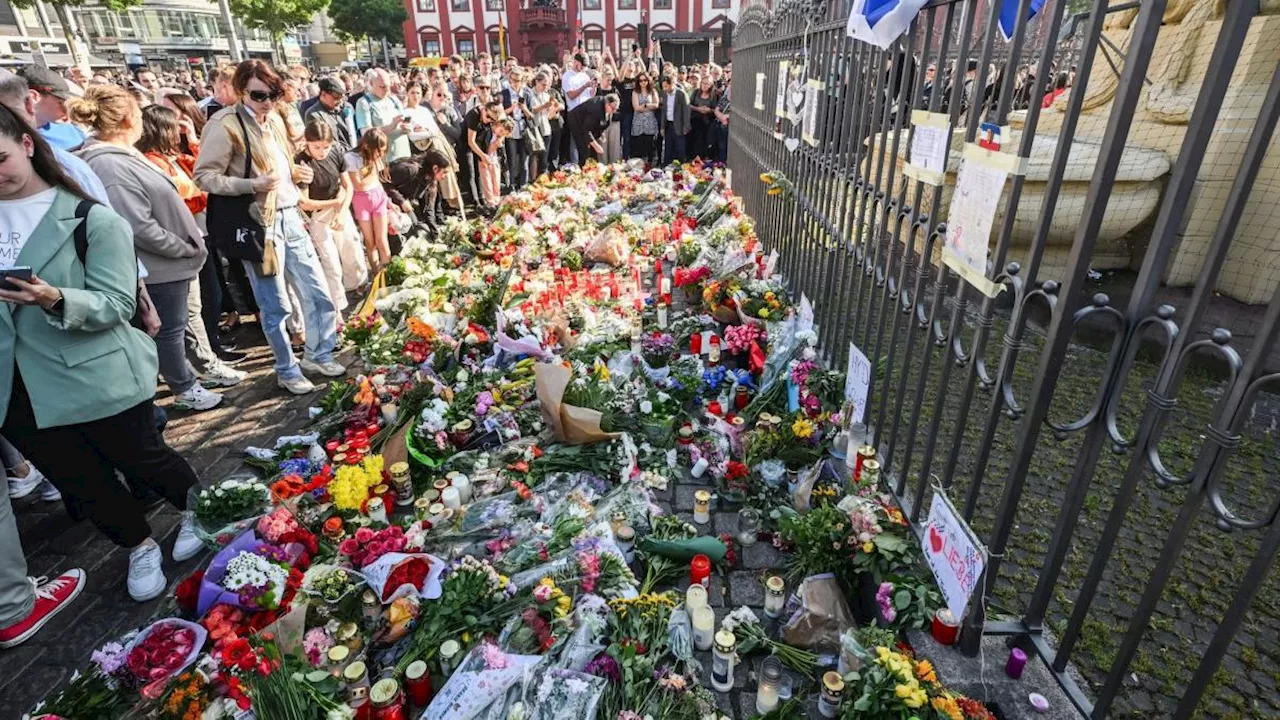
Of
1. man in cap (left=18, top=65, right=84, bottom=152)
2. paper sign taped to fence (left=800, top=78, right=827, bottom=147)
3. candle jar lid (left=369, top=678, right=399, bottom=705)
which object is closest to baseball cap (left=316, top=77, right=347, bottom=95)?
man in cap (left=18, top=65, right=84, bottom=152)

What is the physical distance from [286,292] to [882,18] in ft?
14.0

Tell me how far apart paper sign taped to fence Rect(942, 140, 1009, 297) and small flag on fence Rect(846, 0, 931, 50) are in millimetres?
920

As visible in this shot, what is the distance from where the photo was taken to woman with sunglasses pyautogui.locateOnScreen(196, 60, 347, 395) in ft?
14.0

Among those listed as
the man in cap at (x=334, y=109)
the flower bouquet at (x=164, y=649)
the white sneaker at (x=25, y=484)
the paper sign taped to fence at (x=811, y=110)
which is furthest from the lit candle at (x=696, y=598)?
the man in cap at (x=334, y=109)

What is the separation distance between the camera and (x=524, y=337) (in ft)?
16.6

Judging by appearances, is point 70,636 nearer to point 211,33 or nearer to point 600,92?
point 600,92

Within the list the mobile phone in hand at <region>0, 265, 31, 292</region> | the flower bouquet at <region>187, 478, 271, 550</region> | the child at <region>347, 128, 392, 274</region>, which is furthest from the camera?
the child at <region>347, 128, 392, 274</region>

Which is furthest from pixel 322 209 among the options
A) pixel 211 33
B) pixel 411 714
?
pixel 211 33

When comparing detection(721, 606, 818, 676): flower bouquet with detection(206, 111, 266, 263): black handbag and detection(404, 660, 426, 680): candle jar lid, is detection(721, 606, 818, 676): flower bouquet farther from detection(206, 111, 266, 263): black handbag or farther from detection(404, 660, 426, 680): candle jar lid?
detection(206, 111, 266, 263): black handbag

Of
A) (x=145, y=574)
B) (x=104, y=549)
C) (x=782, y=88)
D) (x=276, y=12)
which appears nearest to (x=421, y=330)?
(x=104, y=549)

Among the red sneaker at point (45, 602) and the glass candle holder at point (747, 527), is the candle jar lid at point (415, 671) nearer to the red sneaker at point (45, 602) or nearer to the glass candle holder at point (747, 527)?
the glass candle holder at point (747, 527)

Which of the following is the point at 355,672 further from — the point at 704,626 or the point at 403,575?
the point at 704,626

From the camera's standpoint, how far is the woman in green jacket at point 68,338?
100 inches

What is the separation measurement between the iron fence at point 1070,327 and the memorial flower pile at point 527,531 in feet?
1.44
